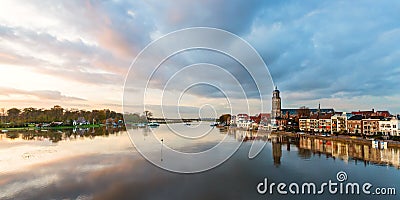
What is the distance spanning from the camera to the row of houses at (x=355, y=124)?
2102cm

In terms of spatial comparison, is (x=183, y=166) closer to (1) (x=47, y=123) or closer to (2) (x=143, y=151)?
(2) (x=143, y=151)

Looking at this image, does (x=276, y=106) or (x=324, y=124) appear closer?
(x=324, y=124)

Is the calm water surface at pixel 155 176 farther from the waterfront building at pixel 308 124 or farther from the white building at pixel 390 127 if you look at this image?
the waterfront building at pixel 308 124

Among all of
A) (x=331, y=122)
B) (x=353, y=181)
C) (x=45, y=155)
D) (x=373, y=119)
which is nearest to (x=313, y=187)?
(x=353, y=181)

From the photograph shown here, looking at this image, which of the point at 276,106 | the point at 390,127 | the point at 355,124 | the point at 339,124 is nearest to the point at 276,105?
the point at 276,106

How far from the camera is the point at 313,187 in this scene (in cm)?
772

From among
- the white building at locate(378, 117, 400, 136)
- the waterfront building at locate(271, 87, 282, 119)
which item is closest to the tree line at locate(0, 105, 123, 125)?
the waterfront building at locate(271, 87, 282, 119)

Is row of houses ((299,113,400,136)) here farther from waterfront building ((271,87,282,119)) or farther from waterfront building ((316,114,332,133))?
waterfront building ((271,87,282,119))

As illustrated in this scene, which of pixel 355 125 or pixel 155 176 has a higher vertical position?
pixel 355 125

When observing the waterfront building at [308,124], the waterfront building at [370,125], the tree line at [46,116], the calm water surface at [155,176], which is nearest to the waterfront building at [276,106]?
the waterfront building at [308,124]

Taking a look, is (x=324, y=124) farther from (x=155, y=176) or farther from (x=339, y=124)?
(x=155, y=176)

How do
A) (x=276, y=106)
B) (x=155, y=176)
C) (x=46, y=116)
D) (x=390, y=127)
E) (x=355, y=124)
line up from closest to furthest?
(x=155, y=176)
(x=390, y=127)
(x=355, y=124)
(x=46, y=116)
(x=276, y=106)

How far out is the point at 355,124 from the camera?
82.2 feet

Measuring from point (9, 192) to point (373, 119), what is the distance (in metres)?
26.1
